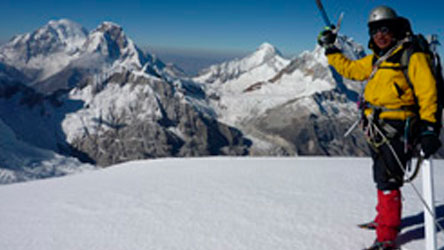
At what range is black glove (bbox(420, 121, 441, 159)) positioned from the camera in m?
4.41

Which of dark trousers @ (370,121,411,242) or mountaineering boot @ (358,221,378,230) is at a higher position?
dark trousers @ (370,121,411,242)

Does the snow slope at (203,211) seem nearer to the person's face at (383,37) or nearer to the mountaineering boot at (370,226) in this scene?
the mountaineering boot at (370,226)

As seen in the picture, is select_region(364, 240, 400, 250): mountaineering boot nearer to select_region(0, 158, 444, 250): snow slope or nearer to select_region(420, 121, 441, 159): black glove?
select_region(0, 158, 444, 250): snow slope

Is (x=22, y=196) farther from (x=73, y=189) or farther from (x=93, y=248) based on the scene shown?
(x=93, y=248)

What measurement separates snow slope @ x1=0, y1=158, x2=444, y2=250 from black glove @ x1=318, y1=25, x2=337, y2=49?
3.29 m

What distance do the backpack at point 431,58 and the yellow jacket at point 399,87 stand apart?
65mm

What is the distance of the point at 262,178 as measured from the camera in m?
9.43

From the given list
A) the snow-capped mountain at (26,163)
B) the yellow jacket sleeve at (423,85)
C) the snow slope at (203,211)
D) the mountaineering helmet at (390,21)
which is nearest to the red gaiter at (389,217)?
the snow slope at (203,211)

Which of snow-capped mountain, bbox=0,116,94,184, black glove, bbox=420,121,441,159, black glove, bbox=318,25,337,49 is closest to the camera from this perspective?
black glove, bbox=420,121,441,159

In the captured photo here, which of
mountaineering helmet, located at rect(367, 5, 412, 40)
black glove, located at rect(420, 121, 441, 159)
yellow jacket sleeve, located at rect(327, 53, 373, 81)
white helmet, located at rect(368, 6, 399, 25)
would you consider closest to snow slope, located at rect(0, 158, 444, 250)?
black glove, located at rect(420, 121, 441, 159)

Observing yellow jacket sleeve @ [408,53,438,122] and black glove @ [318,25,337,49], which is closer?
yellow jacket sleeve @ [408,53,438,122]

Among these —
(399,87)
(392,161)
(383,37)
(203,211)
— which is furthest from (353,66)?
(203,211)

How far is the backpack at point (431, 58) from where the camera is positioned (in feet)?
15.1

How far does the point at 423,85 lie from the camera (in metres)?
4.58
